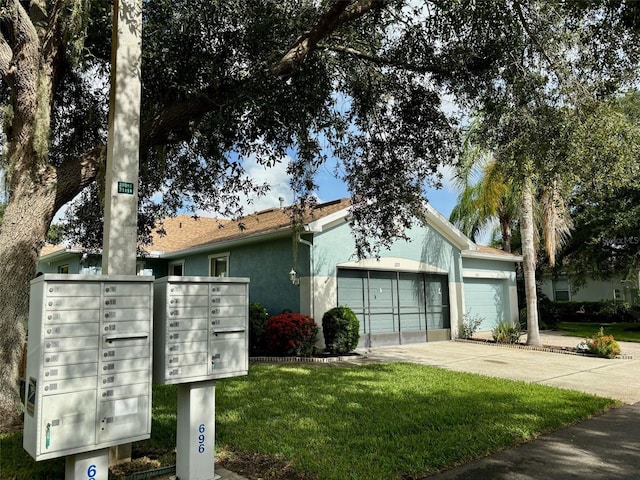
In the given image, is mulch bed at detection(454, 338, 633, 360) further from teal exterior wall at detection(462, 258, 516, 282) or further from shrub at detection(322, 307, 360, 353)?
shrub at detection(322, 307, 360, 353)

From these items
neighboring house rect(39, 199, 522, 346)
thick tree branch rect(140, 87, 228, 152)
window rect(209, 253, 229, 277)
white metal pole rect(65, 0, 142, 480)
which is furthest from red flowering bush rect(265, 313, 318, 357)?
white metal pole rect(65, 0, 142, 480)

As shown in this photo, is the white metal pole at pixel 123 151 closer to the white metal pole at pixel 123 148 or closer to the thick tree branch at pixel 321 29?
the white metal pole at pixel 123 148

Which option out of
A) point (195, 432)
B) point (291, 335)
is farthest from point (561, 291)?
point (195, 432)

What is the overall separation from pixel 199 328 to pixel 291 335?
7598 millimetres

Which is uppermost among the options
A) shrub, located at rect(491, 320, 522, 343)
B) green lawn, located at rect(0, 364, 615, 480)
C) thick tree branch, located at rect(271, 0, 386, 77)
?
thick tree branch, located at rect(271, 0, 386, 77)

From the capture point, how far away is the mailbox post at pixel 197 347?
11.6ft

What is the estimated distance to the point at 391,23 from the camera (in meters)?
7.75

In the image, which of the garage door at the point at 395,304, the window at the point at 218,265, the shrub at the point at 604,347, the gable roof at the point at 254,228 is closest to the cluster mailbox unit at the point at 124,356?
the gable roof at the point at 254,228

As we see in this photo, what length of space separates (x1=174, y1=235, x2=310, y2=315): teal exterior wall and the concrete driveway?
275cm

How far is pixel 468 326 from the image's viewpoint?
16.2 m

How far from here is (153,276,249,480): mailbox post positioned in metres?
3.52

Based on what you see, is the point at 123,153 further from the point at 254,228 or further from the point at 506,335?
the point at 506,335

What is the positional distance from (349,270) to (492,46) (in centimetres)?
752

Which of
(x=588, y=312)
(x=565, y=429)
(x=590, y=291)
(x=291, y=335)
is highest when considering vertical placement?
(x=590, y=291)
